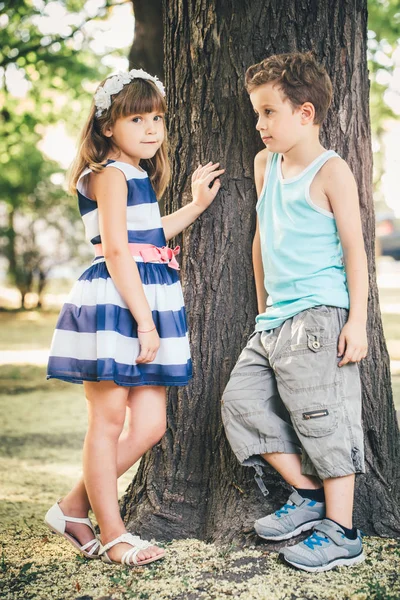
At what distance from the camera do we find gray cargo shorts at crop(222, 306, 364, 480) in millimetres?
2699

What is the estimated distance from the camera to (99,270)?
2871 mm

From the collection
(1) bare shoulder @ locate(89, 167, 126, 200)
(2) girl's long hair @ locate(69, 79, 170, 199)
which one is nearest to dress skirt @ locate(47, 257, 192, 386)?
(1) bare shoulder @ locate(89, 167, 126, 200)

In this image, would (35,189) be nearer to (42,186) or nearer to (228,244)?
(42,186)

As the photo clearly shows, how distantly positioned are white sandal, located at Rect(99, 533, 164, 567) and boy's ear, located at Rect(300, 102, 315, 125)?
5.66 ft

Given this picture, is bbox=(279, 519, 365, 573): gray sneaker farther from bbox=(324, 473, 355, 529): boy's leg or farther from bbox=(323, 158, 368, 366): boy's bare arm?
bbox=(323, 158, 368, 366): boy's bare arm

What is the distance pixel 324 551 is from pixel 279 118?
1.62 m

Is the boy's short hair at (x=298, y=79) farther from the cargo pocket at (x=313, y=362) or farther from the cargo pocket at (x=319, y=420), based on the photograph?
the cargo pocket at (x=319, y=420)

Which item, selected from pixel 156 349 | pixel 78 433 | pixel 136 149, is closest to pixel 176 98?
pixel 136 149

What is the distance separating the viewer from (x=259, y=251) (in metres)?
3.10

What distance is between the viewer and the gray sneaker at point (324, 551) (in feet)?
8.79

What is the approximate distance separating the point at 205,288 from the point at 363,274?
0.77m

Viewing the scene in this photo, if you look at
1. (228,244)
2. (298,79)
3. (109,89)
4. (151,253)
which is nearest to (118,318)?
(151,253)

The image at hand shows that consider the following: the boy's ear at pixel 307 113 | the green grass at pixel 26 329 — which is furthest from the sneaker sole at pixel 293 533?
the green grass at pixel 26 329

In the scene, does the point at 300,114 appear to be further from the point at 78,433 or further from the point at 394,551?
the point at 78,433
